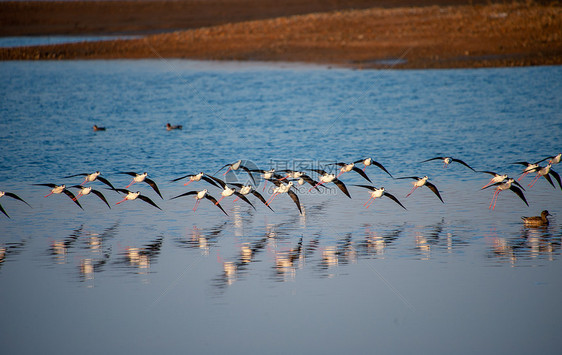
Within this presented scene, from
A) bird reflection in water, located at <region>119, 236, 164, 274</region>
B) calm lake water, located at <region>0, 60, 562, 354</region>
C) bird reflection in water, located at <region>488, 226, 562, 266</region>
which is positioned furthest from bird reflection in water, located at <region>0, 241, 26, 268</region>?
bird reflection in water, located at <region>488, 226, 562, 266</region>

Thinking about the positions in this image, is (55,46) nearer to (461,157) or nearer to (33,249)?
(461,157)

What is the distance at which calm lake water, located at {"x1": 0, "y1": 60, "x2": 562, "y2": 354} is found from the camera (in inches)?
382

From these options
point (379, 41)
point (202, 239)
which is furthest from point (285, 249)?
point (379, 41)

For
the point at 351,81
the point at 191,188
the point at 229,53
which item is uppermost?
the point at 229,53

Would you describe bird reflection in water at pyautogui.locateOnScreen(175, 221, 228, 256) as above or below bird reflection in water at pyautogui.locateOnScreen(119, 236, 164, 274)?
above

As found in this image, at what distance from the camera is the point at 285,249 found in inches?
522

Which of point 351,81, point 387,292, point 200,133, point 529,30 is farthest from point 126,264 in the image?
point 529,30

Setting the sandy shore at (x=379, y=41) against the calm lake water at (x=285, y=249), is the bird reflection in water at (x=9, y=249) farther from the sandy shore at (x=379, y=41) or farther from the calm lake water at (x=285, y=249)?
the sandy shore at (x=379, y=41)

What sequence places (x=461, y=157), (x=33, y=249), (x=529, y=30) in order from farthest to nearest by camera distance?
(x=529, y=30)
(x=461, y=157)
(x=33, y=249)

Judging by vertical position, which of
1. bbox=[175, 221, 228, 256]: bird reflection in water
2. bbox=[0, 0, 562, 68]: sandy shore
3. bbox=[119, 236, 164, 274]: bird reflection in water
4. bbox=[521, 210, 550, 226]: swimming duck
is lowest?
bbox=[119, 236, 164, 274]: bird reflection in water

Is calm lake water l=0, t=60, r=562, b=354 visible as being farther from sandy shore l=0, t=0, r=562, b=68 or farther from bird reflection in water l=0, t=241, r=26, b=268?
sandy shore l=0, t=0, r=562, b=68

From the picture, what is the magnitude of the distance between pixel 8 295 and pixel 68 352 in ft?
8.11

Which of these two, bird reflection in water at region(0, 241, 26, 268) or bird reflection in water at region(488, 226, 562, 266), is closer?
bird reflection in water at region(488, 226, 562, 266)

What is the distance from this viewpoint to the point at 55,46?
63.1m
